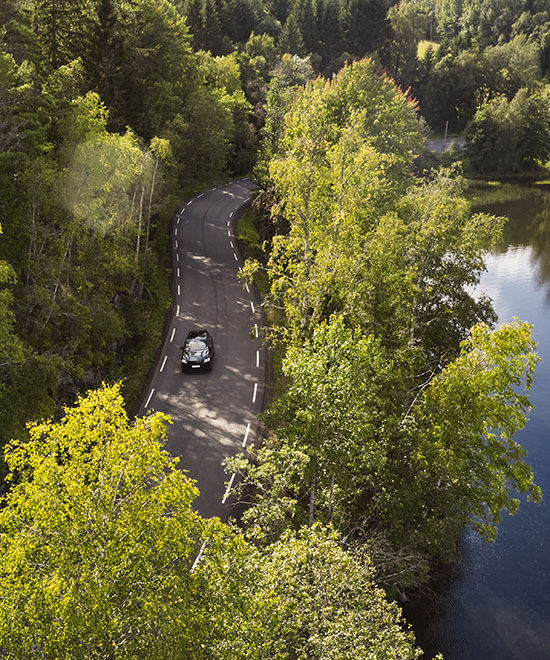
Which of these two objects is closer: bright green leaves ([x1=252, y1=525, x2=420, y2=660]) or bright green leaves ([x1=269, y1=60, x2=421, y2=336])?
bright green leaves ([x1=252, y1=525, x2=420, y2=660])

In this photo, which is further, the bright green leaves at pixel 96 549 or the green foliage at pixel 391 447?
the green foliage at pixel 391 447

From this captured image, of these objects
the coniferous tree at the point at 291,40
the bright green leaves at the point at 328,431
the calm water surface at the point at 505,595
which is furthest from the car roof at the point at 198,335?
the coniferous tree at the point at 291,40

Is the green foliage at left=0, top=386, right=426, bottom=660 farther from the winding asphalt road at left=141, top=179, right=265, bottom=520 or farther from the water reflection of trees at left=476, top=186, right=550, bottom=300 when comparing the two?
the water reflection of trees at left=476, top=186, right=550, bottom=300

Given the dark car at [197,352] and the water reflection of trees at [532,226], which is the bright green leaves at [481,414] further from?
the water reflection of trees at [532,226]

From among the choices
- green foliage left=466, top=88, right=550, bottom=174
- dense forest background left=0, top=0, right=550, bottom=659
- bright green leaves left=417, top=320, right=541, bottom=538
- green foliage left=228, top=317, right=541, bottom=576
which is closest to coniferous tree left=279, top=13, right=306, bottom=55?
green foliage left=466, top=88, right=550, bottom=174

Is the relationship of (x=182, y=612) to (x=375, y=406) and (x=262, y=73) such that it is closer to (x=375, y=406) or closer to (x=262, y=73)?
(x=375, y=406)

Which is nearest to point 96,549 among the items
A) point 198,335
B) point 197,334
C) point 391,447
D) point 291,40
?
point 391,447
